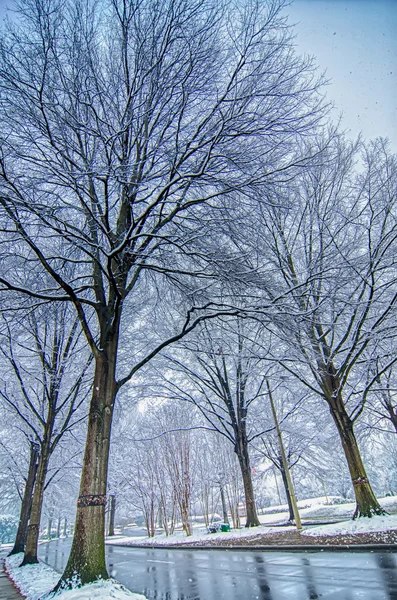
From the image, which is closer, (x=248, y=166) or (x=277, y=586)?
(x=277, y=586)

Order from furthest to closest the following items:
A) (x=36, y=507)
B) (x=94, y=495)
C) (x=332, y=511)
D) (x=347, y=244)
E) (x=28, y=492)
Answer: (x=332, y=511)
(x=28, y=492)
(x=36, y=507)
(x=347, y=244)
(x=94, y=495)

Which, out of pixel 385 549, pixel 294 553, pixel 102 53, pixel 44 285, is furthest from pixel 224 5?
pixel 294 553

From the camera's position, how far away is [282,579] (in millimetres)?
5477

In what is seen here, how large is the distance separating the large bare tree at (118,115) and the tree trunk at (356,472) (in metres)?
7.17

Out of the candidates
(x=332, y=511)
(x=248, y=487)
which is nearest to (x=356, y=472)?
(x=248, y=487)

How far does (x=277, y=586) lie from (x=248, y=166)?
6.64 m

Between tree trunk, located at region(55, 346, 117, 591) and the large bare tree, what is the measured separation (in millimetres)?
17

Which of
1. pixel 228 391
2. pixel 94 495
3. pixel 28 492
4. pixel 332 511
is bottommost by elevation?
pixel 332 511

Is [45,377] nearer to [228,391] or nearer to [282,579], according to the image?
[228,391]

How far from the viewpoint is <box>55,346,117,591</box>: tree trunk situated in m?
4.83

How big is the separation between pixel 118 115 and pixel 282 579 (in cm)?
821

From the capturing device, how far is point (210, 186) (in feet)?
23.2

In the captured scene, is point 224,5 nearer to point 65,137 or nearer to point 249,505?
point 65,137

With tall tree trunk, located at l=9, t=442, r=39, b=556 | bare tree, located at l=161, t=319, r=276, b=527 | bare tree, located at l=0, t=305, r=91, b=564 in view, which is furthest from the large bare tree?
tall tree trunk, located at l=9, t=442, r=39, b=556
